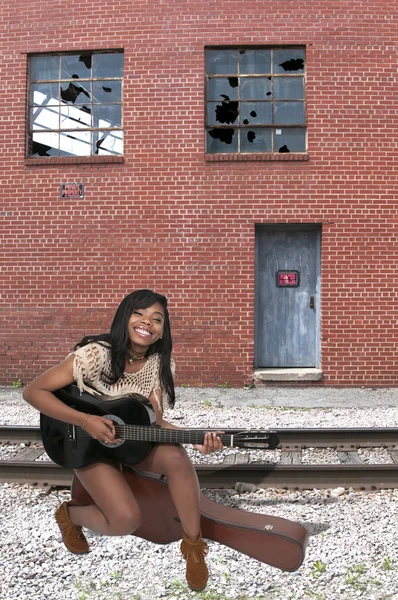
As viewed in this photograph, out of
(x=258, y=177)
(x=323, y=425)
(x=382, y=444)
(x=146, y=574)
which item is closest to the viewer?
(x=146, y=574)

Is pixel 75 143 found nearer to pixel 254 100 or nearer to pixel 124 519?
Answer: pixel 254 100

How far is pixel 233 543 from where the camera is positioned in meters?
2.61

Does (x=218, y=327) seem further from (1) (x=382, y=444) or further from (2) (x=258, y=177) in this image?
(1) (x=382, y=444)

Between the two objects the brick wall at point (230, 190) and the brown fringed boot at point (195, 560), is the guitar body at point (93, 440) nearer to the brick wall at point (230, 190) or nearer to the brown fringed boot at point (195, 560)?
the brown fringed boot at point (195, 560)

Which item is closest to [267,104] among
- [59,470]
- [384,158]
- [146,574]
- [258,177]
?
[258,177]

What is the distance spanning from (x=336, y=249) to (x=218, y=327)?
2252 millimetres

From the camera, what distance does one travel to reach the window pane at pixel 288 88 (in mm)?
9805

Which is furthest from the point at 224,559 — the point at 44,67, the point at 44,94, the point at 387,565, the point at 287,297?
the point at 44,67

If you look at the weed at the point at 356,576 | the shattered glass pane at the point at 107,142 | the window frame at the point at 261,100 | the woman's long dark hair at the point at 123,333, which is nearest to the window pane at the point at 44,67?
the shattered glass pane at the point at 107,142

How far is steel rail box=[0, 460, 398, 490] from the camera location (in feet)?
15.7

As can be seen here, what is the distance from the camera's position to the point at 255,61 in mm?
9852

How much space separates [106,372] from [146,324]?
0.93 ft

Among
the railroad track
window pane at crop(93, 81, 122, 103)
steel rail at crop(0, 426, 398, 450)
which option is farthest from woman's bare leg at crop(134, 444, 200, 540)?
window pane at crop(93, 81, 122, 103)

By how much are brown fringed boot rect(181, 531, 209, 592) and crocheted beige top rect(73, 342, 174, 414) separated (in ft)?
2.06
